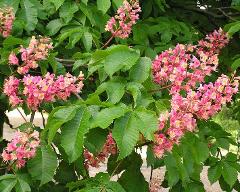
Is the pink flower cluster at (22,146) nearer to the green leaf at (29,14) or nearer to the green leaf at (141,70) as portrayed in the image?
the green leaf at (141,70)

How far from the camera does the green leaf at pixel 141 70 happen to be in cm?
229

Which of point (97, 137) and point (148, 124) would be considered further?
point (97, 137)

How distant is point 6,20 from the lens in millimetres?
2811

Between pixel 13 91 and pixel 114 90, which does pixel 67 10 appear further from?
pixel 114 90

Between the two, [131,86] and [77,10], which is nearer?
[131,86]

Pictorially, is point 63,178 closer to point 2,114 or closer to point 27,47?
point 27,47

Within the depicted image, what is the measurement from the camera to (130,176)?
274 centimetres

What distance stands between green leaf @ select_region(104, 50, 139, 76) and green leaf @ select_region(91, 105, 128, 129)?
0.87 feet

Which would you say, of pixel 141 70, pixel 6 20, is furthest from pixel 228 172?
pixel 6 20

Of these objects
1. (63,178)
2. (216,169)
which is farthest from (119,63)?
(216,169)

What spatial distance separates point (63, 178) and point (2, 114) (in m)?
1.14

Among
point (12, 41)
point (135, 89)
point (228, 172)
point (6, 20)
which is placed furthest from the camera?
point (228, 172)

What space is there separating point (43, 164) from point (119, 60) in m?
0.59

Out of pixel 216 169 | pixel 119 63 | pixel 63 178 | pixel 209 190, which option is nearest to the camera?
pixel 119 63
